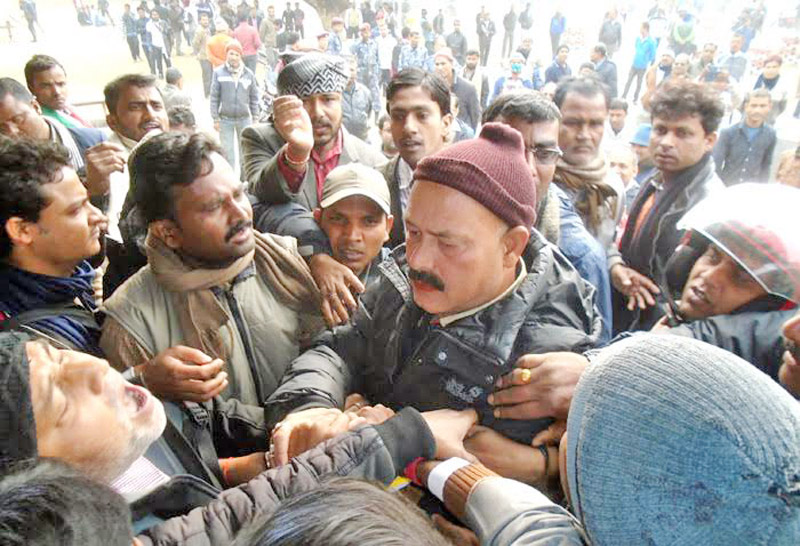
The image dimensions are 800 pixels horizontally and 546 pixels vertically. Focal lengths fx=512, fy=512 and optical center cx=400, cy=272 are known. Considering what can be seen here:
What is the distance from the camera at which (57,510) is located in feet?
2.46

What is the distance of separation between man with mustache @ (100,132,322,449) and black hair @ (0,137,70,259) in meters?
0.36

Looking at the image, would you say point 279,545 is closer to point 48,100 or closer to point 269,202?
point 269,202

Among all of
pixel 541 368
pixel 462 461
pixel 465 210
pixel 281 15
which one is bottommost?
pixel 462 461

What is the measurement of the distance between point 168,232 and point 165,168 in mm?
235

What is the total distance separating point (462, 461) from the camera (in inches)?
53.4

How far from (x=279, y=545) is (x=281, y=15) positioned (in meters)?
18.2

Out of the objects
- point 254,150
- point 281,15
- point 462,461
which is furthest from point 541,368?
point 281,15

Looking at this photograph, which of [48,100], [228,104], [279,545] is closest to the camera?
[279,545]

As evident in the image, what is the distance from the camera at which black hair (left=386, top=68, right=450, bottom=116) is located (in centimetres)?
295

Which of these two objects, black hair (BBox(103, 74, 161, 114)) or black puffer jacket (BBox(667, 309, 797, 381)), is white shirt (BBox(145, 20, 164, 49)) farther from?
black puffer jacket (BBox(667, 309, 797, 381))

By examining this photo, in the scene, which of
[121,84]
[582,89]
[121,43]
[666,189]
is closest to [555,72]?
[582,89]

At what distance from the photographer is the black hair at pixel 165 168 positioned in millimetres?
1870

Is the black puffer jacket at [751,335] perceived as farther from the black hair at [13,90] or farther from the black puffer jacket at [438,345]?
the black hair at [13,90]

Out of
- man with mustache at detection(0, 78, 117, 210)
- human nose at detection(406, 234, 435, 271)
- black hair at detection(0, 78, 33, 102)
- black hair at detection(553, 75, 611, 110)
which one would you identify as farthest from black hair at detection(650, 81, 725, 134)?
black hair at detection(0, 78, 33, 102)
